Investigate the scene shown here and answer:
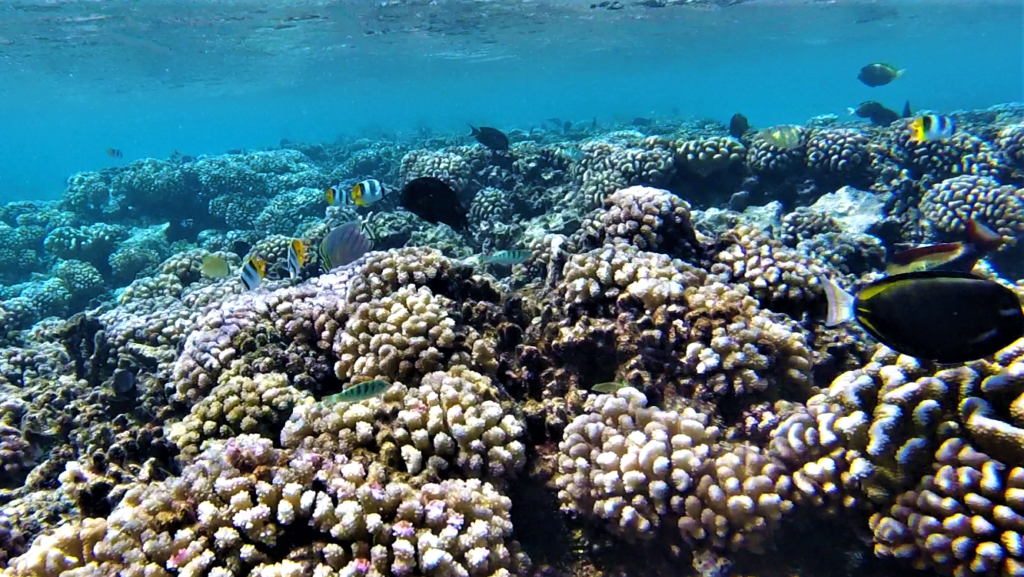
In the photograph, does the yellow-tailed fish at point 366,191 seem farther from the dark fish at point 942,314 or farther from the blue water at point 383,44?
the blue water at point 383,44

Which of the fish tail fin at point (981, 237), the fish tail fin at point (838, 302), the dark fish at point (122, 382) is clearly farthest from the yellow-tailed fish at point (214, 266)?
the fish tail fin at point (981, 237)

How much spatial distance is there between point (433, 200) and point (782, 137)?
721cm

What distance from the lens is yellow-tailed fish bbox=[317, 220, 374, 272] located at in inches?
211

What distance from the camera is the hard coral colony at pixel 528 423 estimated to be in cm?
270

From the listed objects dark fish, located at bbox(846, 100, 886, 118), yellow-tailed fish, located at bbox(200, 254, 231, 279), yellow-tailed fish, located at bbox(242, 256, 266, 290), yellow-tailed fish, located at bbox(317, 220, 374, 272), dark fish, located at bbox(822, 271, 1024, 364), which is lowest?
yellow-tailed fish, located at bbox(200, 254, 231, 279)

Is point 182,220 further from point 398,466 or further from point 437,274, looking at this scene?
point 398,466

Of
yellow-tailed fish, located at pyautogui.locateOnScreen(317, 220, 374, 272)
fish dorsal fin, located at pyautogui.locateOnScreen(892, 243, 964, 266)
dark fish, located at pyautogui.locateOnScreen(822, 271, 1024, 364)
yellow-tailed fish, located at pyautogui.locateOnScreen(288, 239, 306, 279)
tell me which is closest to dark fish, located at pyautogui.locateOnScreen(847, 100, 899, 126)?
fish dorsal fin, located at pyautogui.locateOnScreen(892, 243, 964, 266)

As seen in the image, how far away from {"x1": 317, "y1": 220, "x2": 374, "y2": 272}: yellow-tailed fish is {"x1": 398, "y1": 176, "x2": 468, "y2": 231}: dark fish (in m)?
0.58

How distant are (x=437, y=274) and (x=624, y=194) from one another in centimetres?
221

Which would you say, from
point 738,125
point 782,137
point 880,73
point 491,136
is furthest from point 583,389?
point 880,73

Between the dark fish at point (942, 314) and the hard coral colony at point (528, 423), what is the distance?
81 cm

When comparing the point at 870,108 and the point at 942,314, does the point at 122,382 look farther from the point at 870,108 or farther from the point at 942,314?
the point at 870,108

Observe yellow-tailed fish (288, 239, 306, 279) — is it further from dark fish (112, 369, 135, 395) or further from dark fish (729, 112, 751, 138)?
dark fish (729, 112, 751, 138)

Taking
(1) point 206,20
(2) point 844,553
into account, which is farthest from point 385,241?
(1) point 206,20
